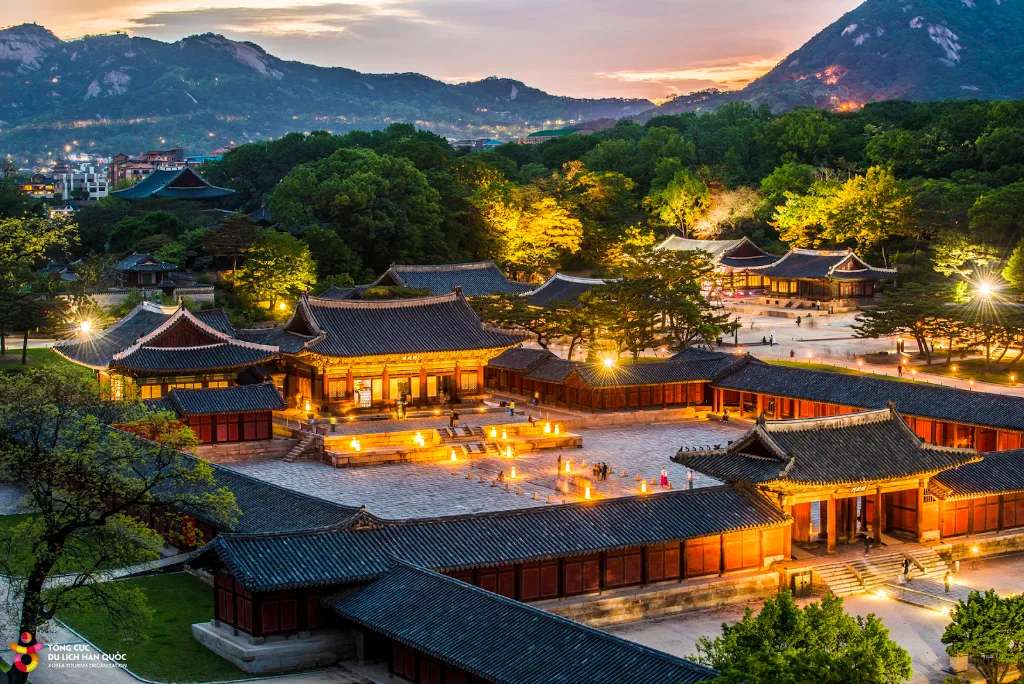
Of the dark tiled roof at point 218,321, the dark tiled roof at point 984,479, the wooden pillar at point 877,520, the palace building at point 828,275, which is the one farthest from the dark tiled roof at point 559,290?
the wooden pillar at point 877,520

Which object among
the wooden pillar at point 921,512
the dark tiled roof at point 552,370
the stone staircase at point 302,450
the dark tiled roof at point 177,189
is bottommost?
the stone staircase at point 302,450

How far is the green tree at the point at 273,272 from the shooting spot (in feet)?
273

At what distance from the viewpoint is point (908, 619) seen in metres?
35.0

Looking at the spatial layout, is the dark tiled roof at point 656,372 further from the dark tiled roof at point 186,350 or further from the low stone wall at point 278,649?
the low stone wall at point 278,649

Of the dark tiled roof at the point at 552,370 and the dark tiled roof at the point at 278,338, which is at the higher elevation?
the dark tiled roof at the point at 278,338

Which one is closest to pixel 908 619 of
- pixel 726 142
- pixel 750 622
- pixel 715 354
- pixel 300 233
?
pixel 750 622

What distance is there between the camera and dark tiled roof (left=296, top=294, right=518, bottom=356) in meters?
58.0

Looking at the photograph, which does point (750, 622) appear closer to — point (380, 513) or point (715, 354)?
point (380, 513)

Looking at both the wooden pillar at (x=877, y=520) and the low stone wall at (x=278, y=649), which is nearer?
the low stone wall at (x=278, y=649)

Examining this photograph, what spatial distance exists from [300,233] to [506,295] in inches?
914

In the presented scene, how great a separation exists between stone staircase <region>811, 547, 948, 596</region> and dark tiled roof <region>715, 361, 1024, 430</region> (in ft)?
32.8

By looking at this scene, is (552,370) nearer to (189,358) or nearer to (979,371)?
(189,358)

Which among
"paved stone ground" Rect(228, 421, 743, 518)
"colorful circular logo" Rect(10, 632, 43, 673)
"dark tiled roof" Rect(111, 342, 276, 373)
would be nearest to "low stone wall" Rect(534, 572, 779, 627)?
"paved stone ground" Rect(228, 421, 743, 518)

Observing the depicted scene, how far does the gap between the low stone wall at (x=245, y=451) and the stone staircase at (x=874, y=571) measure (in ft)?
75.5
